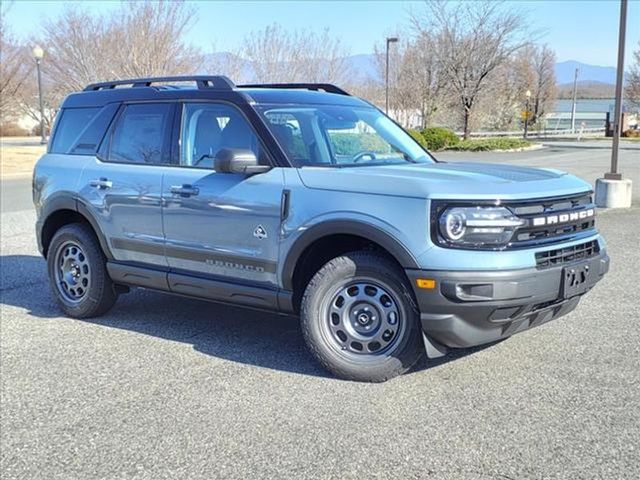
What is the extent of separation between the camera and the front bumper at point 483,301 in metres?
3.92

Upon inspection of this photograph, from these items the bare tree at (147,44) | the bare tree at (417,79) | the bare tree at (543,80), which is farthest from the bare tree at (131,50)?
the bare tree at (543,80)

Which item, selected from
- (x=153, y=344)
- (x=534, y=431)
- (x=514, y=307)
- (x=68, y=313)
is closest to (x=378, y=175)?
(x=514, y=307)

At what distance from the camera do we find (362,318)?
444 cm

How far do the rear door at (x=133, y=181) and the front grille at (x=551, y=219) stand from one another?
→ 2.72 m

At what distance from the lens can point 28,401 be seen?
4.24 m

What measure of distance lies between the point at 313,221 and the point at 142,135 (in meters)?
1.97

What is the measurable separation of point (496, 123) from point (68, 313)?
5981 cm

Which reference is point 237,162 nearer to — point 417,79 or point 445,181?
point 445,181

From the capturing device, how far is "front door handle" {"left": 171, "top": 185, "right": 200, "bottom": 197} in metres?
5.02

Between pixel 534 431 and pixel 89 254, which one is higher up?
pixel 89 254

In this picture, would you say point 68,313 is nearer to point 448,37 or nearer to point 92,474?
point 92,474

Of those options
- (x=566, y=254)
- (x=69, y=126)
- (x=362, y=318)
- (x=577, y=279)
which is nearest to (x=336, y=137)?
(x=362, y=318)

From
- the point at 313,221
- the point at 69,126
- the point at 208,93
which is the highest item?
the point at 208,93

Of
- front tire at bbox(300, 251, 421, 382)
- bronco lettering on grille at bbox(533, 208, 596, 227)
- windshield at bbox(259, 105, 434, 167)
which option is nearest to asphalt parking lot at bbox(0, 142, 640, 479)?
front tire at bbox(300, 251, 421, 382)
